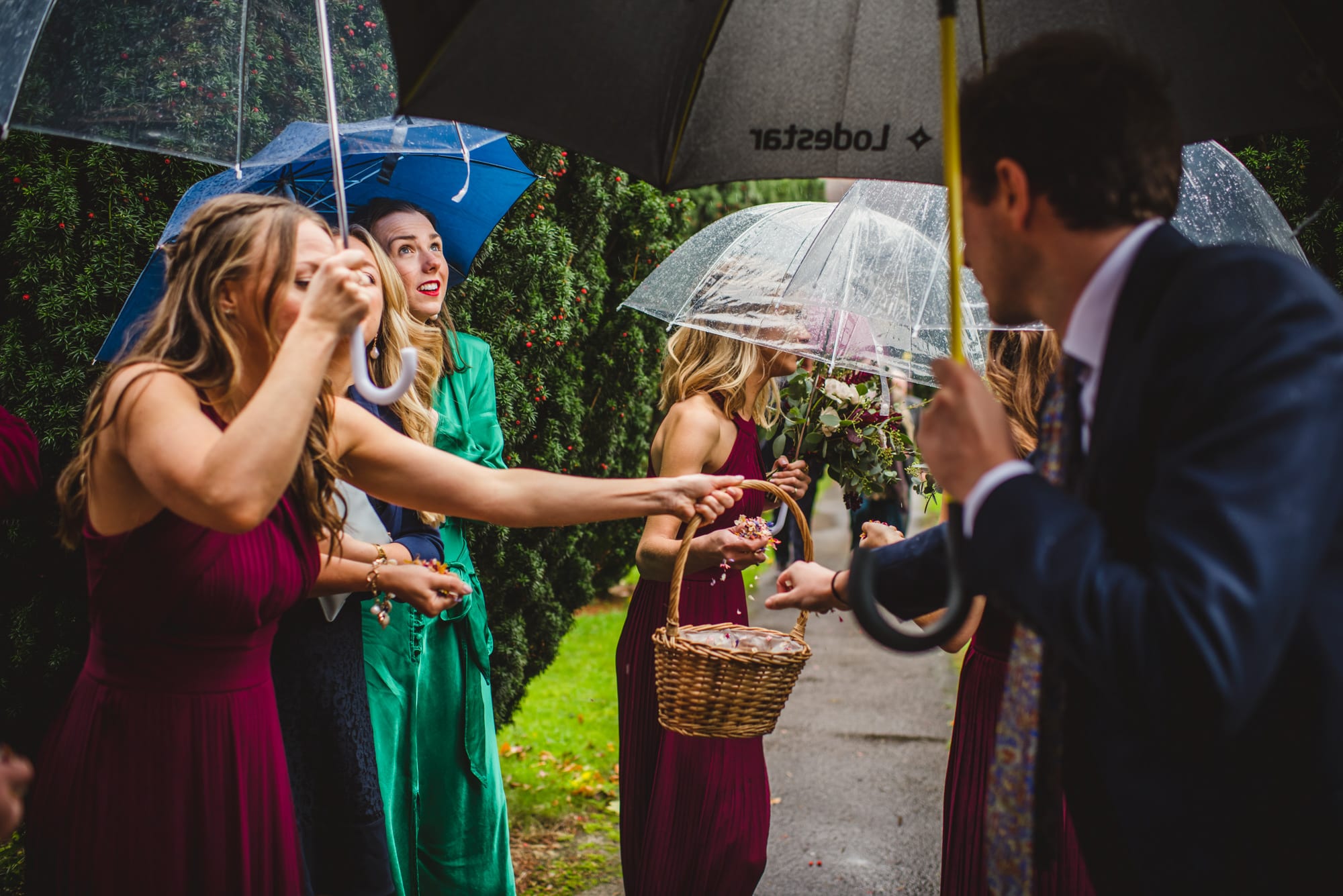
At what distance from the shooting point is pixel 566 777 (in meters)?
6.02

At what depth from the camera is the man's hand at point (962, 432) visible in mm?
1465

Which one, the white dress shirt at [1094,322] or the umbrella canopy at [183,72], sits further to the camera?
the umbrella canopy at [183,72]

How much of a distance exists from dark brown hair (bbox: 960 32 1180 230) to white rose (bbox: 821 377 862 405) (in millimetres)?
2428

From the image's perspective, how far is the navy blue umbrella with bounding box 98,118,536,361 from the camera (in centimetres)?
340

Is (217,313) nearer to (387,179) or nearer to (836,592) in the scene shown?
(836,592)

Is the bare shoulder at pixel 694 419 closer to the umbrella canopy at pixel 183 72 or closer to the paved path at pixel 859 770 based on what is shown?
the paved path at pixel 859 770

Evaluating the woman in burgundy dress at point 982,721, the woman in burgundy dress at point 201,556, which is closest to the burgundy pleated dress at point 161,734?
the woman in burgundy dress at point 201,556

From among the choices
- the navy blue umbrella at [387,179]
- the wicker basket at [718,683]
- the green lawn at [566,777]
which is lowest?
the green lawn at [566,777]

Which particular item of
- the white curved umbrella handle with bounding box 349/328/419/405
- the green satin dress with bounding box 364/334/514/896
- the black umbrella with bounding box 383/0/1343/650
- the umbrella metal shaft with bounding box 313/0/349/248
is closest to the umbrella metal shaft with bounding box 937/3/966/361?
the black umbrella with bounding box 383/0/1343/650

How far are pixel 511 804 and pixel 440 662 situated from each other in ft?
7.29

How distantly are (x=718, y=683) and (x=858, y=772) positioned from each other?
370cm

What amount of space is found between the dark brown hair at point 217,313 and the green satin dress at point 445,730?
123cm

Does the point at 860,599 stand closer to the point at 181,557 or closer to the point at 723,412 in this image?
the point at 181,557

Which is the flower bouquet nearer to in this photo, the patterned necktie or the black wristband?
the black wristband
